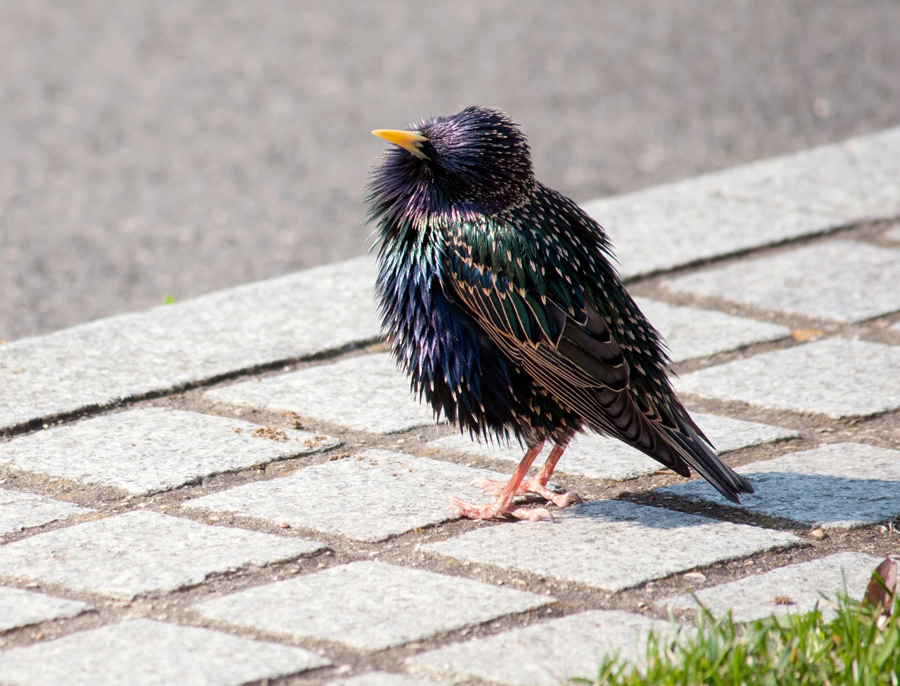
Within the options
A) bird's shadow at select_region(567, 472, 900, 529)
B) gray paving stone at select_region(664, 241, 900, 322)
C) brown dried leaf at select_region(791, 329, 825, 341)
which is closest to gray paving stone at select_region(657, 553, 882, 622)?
bird's shadow at select_region(567, 472, 900, 529)

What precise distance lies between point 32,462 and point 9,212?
3820 millimetres

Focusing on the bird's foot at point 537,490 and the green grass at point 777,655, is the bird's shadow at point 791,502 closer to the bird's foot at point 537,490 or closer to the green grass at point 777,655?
the bird's foot at point 537,490

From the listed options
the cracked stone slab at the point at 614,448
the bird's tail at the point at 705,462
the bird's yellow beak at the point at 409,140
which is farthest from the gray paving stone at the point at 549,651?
the bird's yellow beak at the point at 409,140

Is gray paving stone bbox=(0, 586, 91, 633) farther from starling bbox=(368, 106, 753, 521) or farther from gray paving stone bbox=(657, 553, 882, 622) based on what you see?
gray paving stone bbox=(657, 553, 882, 622)

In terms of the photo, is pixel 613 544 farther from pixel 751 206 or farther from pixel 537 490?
pixel 751 206

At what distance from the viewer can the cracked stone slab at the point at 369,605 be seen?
9.27 feet

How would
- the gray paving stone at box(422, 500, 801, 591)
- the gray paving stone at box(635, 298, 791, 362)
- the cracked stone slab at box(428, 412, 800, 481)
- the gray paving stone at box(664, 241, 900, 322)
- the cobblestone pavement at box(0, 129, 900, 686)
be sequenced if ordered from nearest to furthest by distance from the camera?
the cobblestone pavement at box(0, 129, 900, 686), the gray paving stone at box(422, 500, 801, 591), the cracked stone slab at box(428, 412, 800, 481), the gray paving stone at box(635, 298, 791, 362), the gray paving stone at box(664, 241, 900, 322)

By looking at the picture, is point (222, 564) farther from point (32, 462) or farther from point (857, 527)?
point (857, 527)

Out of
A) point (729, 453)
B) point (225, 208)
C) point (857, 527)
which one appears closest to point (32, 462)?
point (729, 453)

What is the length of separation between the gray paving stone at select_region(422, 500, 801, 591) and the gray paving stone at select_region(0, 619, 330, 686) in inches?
27.5

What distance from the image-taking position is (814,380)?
4461 mm

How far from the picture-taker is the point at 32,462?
150 inches

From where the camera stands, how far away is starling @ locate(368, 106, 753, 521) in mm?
3479

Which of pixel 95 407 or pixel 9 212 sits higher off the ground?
pixel 9 212
